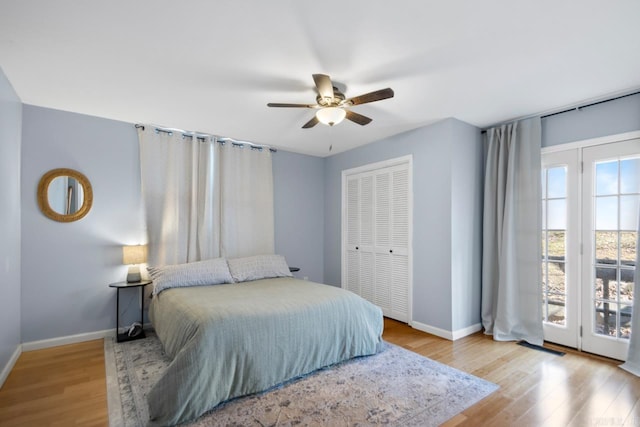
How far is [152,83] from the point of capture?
8.73ft

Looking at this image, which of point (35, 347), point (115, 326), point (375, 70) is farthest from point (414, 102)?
point (35, 347)

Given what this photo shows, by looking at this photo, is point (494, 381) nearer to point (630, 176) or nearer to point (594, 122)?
point (630, 176)

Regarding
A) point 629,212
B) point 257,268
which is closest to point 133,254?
point 257,268

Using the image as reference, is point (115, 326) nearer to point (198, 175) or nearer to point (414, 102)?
point (198, 175)

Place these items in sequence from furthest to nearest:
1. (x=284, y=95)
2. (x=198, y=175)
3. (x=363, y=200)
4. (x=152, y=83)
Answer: (x=363, y=200)
(x=198, y=175)
(x=284, y=95)
(x=152, y=83)

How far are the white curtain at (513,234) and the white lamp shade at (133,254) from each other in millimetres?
3909

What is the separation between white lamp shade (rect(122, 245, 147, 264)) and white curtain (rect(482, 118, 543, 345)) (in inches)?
154

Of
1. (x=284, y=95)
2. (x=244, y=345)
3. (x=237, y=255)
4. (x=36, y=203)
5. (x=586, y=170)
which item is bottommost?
(x=244, y=345)

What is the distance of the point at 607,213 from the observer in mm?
2955

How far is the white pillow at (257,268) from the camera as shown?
150 inches

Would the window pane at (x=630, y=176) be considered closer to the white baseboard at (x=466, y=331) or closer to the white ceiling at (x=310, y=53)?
the white ceiling at (x=310, y=53)

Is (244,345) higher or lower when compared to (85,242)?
lower

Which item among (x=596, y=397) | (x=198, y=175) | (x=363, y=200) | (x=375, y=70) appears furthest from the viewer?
(x=363, y=200)

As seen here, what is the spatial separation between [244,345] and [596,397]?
102 inches
